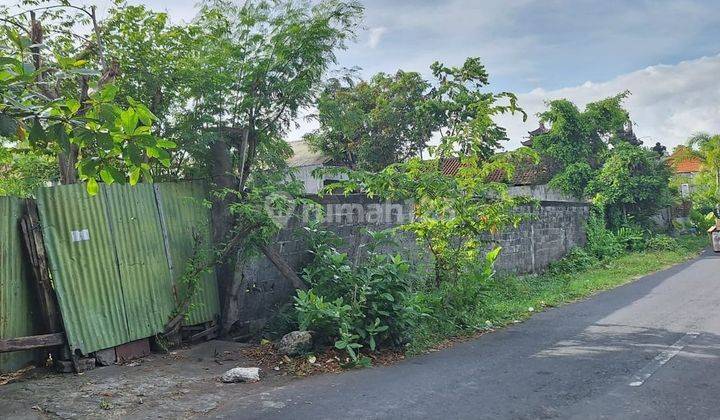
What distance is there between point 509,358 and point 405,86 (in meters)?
19.8

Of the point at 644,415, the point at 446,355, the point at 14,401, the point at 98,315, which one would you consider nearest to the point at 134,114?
the point at 14,401

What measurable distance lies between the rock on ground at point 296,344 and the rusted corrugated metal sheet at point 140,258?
138 centimetres

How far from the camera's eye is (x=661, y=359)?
5.49 meters

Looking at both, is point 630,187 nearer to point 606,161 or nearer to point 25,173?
point 606,161

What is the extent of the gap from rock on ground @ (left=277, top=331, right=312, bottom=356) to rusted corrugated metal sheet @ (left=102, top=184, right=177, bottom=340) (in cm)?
138

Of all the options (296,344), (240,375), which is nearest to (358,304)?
(296,344)

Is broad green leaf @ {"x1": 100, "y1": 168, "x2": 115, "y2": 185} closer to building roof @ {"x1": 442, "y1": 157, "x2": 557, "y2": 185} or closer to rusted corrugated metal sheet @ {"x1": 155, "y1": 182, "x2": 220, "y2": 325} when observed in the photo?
rusted corrugated metal sheet @ {"x1": 155, "y1": 182, "x2": 220, "y2": 325}

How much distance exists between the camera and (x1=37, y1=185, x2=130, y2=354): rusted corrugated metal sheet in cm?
519

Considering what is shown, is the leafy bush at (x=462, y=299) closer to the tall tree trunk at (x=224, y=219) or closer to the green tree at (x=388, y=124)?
the tall tree trunk at (x=224, y=219)

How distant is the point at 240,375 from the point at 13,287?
2.23 meters

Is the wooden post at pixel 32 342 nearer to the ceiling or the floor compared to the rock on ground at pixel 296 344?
nearer to the ceiling

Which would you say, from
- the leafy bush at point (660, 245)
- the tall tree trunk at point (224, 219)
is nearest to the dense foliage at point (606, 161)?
the leafy bush at point (660, 245)

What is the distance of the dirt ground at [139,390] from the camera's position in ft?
14.0

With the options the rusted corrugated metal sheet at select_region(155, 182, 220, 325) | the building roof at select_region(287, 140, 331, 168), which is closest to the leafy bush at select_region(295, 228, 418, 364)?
the rusted corrugated metal sheet at select_region(155, 182, 220, 325)
